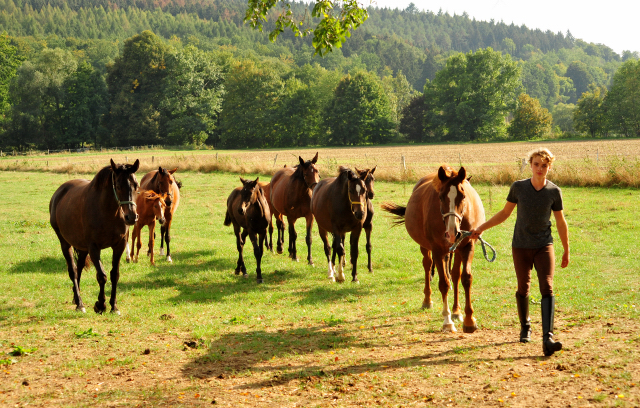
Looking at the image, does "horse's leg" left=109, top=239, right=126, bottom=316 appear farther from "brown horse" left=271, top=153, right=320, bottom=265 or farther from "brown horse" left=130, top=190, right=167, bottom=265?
"brown horse" left=271, top=153, right=320, bottom=265

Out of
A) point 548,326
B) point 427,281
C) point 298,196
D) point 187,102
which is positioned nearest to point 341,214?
point 298,196

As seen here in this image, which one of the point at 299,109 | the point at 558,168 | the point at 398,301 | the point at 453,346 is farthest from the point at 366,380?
the point at 299,109

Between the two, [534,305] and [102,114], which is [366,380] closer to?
[534,305]

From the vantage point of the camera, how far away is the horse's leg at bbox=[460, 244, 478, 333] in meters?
6.29

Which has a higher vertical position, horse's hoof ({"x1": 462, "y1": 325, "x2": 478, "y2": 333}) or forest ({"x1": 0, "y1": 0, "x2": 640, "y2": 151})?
forest ({"x1": 0, "y1": 0, "x2": 640, "y2": 151})

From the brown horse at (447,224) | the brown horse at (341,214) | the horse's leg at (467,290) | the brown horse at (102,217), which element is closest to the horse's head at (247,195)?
the brown horse at (341,214)

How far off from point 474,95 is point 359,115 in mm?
18384

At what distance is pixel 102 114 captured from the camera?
238 feet

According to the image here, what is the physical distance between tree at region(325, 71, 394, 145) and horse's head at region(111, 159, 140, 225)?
69.1m

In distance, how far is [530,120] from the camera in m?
71.6

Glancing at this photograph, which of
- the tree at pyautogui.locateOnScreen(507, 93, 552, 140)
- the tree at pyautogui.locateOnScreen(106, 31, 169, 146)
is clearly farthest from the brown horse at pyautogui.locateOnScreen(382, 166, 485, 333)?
the tree at pyautogui.locateOnScreen(507, 93, 552, 140)

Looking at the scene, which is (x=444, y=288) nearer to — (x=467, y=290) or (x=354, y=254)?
(x=467, y=290)

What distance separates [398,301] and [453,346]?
2381 millimetres

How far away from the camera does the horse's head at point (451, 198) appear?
565 centimetres
